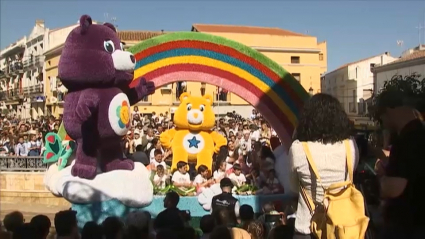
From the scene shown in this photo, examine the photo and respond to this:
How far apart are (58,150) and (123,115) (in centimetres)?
133

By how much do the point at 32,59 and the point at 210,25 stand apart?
51.9 feet

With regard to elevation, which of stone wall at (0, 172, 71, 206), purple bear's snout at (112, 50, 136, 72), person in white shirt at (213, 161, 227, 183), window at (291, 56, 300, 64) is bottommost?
stone wall at (0, 172, 71, 206)

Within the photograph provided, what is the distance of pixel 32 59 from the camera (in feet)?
139

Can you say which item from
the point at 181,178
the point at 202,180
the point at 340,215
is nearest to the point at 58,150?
the point at 181,178

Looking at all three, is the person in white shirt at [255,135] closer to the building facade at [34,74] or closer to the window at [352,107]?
the window at [352,107]

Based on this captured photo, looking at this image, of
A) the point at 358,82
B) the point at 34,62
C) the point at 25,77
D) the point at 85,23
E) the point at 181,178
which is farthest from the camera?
the point at 25,77

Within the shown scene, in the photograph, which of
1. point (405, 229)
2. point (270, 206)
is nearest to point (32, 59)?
point (270, 206)

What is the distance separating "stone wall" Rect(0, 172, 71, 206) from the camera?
11.5 m

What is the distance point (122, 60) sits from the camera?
693 centimetres

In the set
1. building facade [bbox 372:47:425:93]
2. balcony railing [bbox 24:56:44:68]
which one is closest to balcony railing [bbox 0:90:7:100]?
balcony railing [bbox 24:56:44:68]

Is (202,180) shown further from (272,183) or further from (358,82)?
(358,82)

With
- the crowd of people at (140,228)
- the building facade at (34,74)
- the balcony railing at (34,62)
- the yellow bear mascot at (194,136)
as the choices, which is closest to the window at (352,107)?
the building facade at (34,74)

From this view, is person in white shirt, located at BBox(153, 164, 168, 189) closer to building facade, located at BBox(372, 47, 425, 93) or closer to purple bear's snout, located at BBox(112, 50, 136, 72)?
purple bear's snout, located at BBox(112, 50, 136, 72)

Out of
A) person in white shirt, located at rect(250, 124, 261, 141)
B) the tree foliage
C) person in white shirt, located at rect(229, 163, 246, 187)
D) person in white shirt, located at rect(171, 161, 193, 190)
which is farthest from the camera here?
person in white shirt, located at rect(250, 124, 261, 141)
